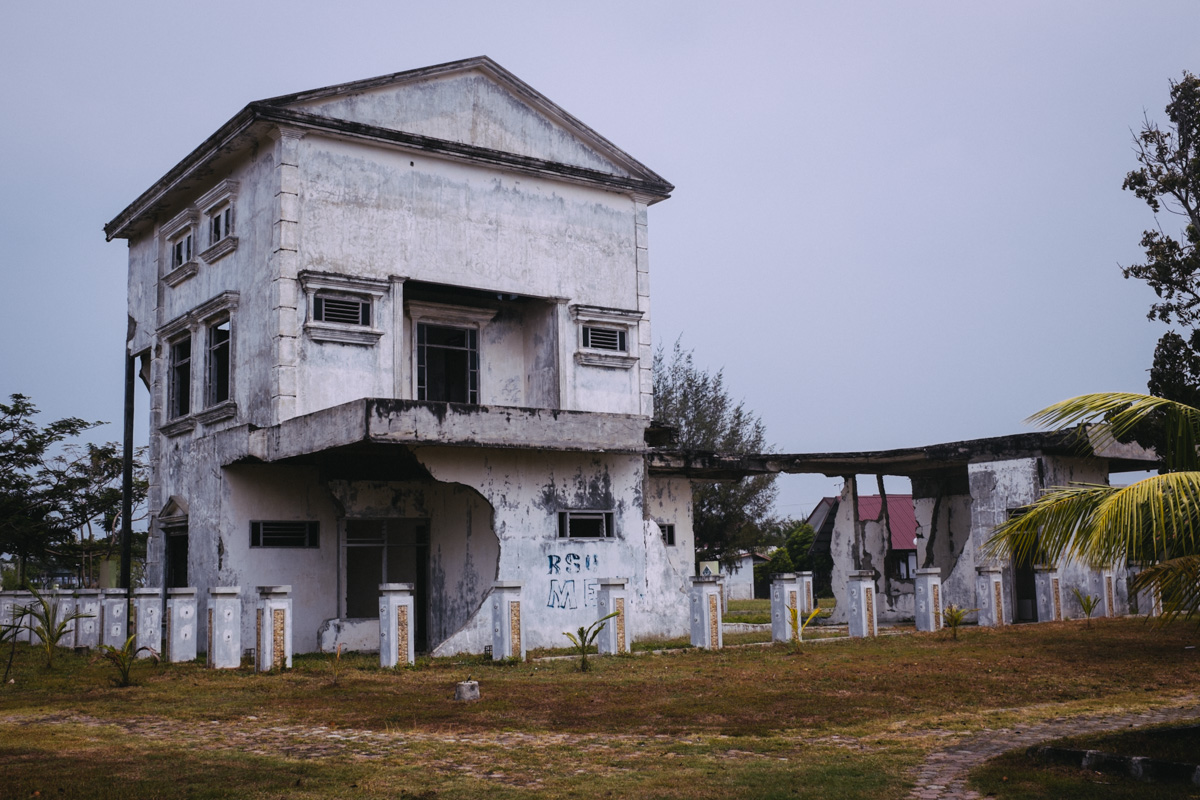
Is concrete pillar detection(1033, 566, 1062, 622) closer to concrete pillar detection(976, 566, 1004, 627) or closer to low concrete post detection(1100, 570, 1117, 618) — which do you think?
concrete pillar detection(976, 566, 1004, 627)

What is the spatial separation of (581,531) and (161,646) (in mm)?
6622

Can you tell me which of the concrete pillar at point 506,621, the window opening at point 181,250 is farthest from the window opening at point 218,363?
the concrete pillar at point 506,621

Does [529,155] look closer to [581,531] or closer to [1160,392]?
[581,531]

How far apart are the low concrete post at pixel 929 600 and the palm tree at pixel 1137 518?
10364mm

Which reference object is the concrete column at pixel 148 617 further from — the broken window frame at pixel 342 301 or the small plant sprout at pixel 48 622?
the broken window frame at pixel 342 301

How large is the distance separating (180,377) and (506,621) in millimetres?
9542

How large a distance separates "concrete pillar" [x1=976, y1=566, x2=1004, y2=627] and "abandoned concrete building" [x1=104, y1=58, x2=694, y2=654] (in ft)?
16.3

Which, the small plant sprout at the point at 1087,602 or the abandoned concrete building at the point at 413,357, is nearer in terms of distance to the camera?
the abandoned concrete building at the point at 413,357

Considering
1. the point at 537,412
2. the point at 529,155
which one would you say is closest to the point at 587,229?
the point at 529,155

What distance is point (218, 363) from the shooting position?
20.2 m

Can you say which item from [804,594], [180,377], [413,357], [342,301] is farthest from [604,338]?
[180,377]

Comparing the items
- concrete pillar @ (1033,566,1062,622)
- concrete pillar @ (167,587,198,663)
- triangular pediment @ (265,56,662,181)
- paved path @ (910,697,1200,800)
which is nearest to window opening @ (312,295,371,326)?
triangular pediment @ (265,56,662,181)

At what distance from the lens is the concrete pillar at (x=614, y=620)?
1562 cm

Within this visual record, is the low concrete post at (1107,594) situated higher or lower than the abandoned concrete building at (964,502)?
lower
